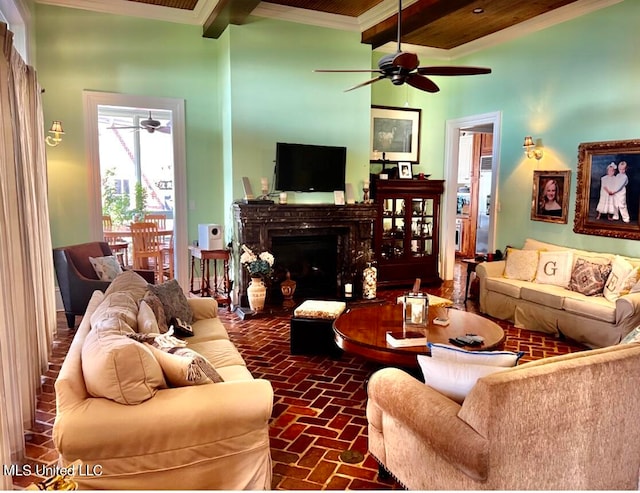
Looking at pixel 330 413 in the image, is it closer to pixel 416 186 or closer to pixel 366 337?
pixel 366 337

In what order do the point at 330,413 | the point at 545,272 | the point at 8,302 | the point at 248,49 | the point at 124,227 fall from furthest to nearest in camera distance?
the point at 124,227
the point at 248,49
the point at 545,272
the point at 330,413
the point at 8,302

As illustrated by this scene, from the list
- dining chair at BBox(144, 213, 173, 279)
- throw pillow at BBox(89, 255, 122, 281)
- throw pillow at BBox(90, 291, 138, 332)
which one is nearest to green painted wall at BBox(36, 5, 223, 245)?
throw pillow at BBox(89, 255, 122, 281)

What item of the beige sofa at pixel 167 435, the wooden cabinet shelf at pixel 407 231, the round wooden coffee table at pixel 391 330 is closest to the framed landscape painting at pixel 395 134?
the wooden cabinet shelf at pixel 407 231

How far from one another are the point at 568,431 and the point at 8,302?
107 inches

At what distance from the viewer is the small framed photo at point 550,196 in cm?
558

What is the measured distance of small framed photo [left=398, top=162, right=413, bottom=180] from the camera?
7055mm

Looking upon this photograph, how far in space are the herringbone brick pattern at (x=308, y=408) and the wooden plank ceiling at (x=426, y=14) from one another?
11.7 feet

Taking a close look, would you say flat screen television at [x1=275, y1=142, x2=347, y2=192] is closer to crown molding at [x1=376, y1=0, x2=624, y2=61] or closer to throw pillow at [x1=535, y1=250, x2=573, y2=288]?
crown molding at [x1=376, y1=0, x2=624, y2=61]

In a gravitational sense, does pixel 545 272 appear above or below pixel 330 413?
above

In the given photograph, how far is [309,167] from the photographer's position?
19.8 ft

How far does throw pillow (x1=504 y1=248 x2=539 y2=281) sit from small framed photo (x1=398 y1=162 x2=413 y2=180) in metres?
2.06

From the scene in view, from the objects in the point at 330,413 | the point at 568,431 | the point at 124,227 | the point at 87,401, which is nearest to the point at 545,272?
the point at 330,413

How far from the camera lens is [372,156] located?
23.0 feet

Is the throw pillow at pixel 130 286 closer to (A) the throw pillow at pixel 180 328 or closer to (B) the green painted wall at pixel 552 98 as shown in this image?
(A) the throw pillow at pixel 180 328
